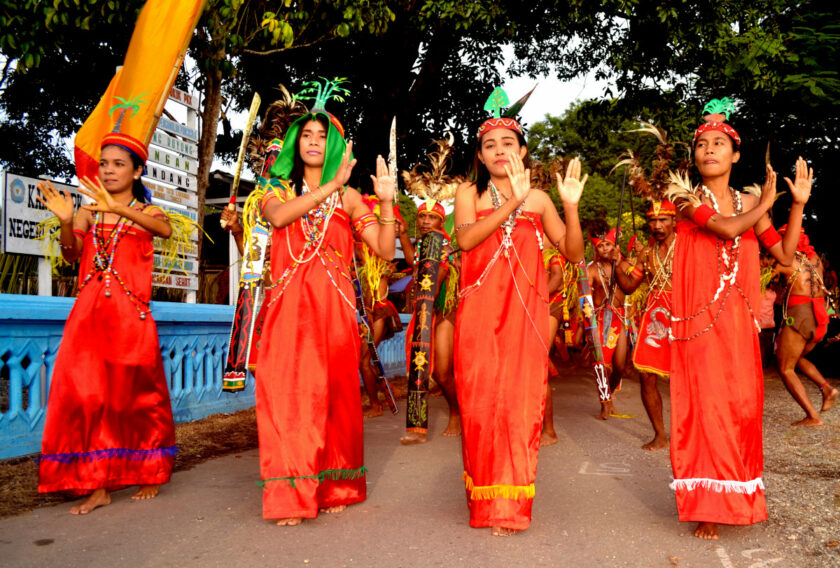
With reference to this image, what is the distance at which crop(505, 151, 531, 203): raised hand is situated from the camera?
4129 millimetres

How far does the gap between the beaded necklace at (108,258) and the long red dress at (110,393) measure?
22 millimetres

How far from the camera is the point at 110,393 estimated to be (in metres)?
4.82

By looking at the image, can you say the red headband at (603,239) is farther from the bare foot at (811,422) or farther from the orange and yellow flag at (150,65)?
the orange and yellow flag at (150,65)

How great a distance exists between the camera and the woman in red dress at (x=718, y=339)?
412 cm

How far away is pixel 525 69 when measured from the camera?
17.7 m

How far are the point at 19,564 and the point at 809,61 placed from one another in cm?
1313

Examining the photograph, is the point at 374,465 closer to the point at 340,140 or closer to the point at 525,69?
the point at 340,140

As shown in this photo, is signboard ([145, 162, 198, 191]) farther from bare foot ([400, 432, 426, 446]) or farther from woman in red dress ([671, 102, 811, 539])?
woman in red dress ([671, 102, 811, 539])

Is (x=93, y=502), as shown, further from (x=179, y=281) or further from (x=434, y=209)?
(x=179, y=281)

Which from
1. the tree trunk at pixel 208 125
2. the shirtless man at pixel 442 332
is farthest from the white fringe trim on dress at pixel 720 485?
the tree trunk at pixel 208 125

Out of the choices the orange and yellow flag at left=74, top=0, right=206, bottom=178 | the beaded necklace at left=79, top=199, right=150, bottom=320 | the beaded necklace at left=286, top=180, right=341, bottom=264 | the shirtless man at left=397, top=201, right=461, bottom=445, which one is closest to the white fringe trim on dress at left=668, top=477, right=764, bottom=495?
the beaded necklace at left=286, top=180, right=341, bottom=264

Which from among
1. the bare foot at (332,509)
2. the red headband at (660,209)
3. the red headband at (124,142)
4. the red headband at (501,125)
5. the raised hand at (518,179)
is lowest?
the bare foot at (332,509)

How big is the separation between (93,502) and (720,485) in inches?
143

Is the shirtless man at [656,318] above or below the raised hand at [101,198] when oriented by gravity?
below
